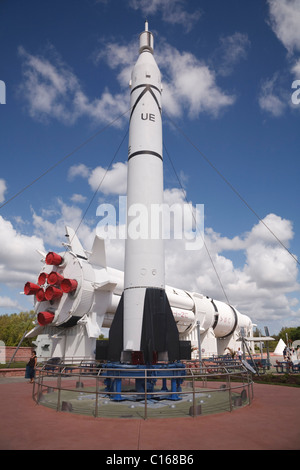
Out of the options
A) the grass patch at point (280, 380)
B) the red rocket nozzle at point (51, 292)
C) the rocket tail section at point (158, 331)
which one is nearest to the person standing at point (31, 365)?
the red rocket nozzle at point (51, 292)

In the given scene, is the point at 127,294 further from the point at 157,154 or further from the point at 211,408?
the point at 157,154

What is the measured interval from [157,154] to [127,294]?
5876 mm

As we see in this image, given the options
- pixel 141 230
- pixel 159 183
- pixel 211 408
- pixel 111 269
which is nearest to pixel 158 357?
pixel 211 408

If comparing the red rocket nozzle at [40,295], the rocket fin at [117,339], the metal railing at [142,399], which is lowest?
the metal railing at [142,399]

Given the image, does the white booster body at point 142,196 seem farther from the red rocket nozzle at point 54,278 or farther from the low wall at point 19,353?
the low wall at point 19,353

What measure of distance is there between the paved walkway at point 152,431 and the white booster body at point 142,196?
13.5 feet

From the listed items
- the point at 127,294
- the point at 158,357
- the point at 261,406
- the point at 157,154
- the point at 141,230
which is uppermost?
the point at 157,154

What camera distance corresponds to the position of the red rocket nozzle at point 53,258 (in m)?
20.3

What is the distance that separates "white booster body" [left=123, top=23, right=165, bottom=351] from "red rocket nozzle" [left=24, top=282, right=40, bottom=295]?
10488 millimetres

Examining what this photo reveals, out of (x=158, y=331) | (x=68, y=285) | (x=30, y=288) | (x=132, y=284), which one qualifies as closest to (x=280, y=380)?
(x=158, y=331)

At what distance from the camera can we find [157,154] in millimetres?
13656

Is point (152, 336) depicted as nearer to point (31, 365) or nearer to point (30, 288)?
point (31, 365)

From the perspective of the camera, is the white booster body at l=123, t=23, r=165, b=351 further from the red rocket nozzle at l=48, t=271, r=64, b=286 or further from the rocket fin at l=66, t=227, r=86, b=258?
the rocket fin at l=66, t=227, r=86, b=258

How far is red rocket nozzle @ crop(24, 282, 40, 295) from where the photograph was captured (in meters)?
20.6
